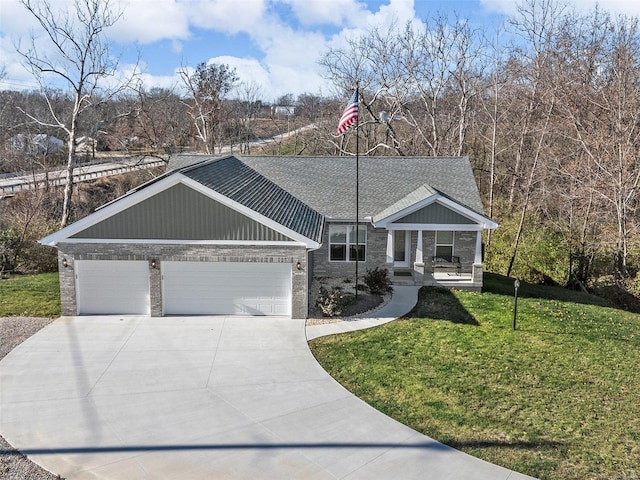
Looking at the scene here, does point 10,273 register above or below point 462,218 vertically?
below

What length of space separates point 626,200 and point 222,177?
18.6 meters

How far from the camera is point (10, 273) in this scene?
2205 centimetres

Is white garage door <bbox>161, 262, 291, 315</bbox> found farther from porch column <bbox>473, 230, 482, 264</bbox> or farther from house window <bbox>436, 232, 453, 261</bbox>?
porch column <bbox>473, 230, 482, 264</bbox>

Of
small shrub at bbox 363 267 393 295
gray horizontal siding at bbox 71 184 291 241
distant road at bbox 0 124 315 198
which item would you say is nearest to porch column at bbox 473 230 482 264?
small shrub at bbox 363 267 393 295

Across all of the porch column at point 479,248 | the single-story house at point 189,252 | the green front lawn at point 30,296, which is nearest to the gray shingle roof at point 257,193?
the single-story house at point 189,252

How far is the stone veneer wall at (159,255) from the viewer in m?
15.4

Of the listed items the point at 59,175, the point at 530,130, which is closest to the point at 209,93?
the point at 59,175

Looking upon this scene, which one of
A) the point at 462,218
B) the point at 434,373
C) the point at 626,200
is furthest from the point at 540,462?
the point at 626,200

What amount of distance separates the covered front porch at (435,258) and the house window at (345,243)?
1.17 m

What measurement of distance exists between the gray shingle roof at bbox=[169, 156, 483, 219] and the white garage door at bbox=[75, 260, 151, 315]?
7.82 m

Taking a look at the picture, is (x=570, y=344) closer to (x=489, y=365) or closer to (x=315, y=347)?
(x=489, y=365)

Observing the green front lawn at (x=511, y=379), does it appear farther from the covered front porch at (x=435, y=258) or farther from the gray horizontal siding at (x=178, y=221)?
the gray horizontal siding at (x=178, y=221)

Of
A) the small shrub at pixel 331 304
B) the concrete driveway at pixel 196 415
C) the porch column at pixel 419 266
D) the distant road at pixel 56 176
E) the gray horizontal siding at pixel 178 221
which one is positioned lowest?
the concrete driveway at pixel 196 415

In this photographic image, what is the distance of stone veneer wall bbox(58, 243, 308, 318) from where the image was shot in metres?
15.4
